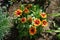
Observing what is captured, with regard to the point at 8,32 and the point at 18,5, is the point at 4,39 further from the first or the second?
the point at 18,5

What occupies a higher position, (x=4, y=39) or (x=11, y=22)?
(x=11, y=22)

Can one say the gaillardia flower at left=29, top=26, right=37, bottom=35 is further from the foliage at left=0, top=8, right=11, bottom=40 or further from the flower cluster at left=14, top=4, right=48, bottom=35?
the foliage at left=0, top=8, right=11, bottom=40

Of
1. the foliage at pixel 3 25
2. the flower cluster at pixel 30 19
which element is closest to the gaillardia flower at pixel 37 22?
the flower cluster at pixel 30 19

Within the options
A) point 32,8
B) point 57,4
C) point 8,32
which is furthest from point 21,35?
point 57,4

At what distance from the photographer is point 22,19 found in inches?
132

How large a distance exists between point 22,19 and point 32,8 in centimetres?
31

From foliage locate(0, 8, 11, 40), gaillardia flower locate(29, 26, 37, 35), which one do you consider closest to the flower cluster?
gaillardia flower locate(29, 26, 37, 35)

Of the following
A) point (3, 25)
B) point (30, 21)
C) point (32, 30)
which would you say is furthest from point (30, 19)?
point (3, 25)

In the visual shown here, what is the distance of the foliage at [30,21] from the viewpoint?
11.0 ft

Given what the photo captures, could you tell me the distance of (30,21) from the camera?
3.38 meters

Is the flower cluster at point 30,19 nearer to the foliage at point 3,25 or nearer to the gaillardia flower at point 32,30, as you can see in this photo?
the gaillardia flower at point 32,30

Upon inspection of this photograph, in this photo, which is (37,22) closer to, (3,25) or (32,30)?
(32,30)

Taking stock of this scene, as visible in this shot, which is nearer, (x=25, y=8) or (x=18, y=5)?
(x=25, y=8)

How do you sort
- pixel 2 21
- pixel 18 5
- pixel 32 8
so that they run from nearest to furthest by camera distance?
pixel 2 21 < pixel 32 8 < pixel 18 5
